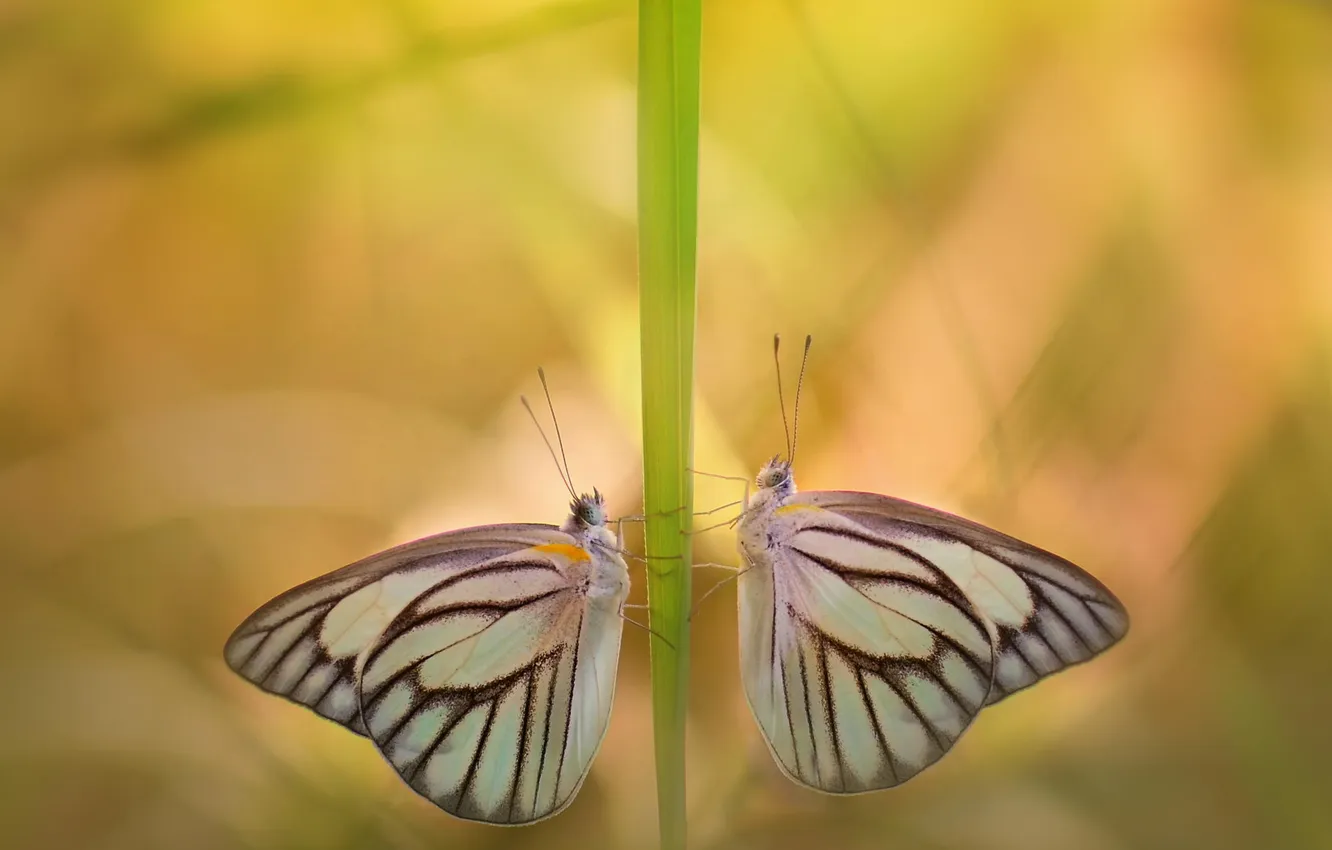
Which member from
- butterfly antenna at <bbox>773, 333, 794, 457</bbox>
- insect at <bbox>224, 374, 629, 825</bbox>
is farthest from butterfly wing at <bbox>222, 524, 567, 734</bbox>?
butterfly antenna at <bbox>773, 333, 794, 457</bbox>

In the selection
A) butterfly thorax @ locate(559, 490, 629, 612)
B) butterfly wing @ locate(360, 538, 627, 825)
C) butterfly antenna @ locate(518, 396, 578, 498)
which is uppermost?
butterfly antenna @ locate(518, 396, 578, 498)

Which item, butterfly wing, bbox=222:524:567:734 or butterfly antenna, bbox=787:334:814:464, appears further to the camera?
butterfly antenna, bbox=787:334:814:464

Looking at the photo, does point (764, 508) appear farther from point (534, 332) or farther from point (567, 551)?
point (534, 332)

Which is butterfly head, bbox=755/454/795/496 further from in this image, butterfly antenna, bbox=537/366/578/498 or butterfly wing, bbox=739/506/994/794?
butterfly antenna, bbox=537/366/578/498

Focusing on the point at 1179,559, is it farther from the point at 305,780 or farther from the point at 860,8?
the point at 305,780

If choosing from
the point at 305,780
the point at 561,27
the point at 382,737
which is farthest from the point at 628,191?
the point at 305,780

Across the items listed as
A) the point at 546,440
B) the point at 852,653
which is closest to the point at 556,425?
the point at 546,440
